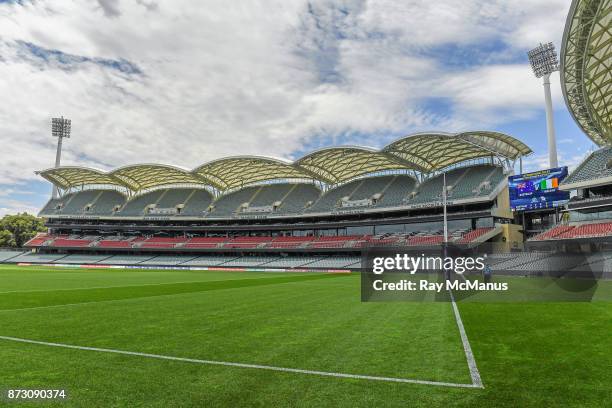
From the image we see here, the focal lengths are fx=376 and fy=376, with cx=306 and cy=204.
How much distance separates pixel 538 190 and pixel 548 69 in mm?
25555

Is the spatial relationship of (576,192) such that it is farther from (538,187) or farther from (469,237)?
(469,237)

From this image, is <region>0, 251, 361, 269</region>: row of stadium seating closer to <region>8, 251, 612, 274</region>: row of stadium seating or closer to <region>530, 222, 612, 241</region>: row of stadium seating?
<region>8, 251, 612, 274</region>: row of stadium seating

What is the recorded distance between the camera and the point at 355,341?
8148 mm

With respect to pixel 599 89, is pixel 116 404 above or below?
below

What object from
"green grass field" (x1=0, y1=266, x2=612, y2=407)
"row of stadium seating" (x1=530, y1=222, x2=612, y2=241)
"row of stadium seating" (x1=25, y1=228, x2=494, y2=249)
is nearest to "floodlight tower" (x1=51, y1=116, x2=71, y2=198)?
"row of stadium seating" (x1=25, y1=228, x2=494, y2=249)

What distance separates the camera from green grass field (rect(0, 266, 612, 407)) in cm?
498

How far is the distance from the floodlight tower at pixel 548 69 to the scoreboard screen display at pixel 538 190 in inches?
615

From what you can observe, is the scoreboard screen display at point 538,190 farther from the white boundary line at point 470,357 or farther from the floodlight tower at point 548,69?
the white boundary line at point 470,357

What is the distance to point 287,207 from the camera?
7069 cm

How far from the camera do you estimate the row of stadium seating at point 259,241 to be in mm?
51906

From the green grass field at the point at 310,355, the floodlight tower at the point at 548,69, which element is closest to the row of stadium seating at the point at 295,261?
the green grass field at the point at 310,355

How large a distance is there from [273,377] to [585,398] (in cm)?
421

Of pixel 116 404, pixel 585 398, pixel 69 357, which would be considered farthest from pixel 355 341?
pixel 69 357

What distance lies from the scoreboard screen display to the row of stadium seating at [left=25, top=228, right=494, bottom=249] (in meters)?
6.00
